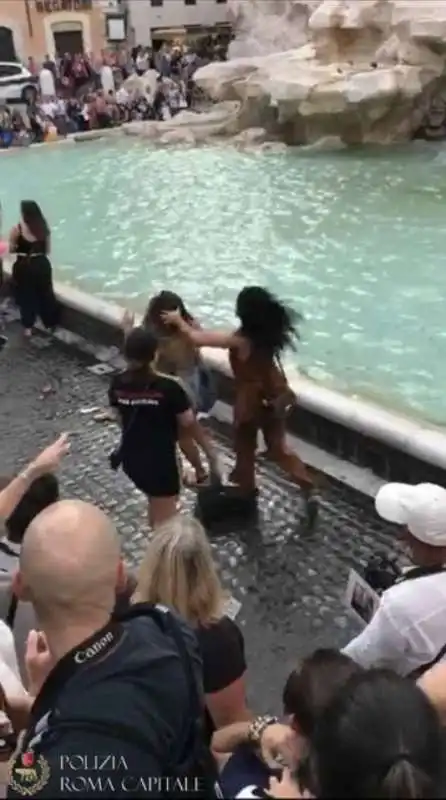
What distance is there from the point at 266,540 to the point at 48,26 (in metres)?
35.4

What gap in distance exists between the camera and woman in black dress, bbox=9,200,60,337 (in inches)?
324

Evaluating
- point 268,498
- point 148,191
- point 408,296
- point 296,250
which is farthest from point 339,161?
point 268,498

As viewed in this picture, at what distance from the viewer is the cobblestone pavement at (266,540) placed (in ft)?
14.9

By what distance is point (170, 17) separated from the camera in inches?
1572

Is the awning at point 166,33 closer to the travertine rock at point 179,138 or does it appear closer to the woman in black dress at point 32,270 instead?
the travertine rock at point 179,138

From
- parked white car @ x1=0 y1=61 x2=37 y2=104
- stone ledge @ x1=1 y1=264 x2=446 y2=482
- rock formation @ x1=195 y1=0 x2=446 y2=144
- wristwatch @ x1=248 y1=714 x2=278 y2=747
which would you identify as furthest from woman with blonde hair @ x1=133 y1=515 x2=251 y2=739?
parked white car @ x1=0 y1=61 x2=37 y2=104

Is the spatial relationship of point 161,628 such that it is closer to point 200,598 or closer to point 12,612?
point 200,598

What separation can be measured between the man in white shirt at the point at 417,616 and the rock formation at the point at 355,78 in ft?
54.2

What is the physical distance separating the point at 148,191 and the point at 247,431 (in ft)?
40.0

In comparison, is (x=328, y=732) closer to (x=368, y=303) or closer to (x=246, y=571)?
(x=246, y=571)

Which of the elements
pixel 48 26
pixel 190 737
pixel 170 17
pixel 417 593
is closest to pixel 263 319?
pixel 417 593

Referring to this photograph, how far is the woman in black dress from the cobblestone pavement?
4.30ft

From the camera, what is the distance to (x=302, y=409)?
20.9 feet

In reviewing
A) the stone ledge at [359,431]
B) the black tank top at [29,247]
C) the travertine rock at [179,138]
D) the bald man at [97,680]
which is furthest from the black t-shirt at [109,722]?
the travertine rock at [179,138]
